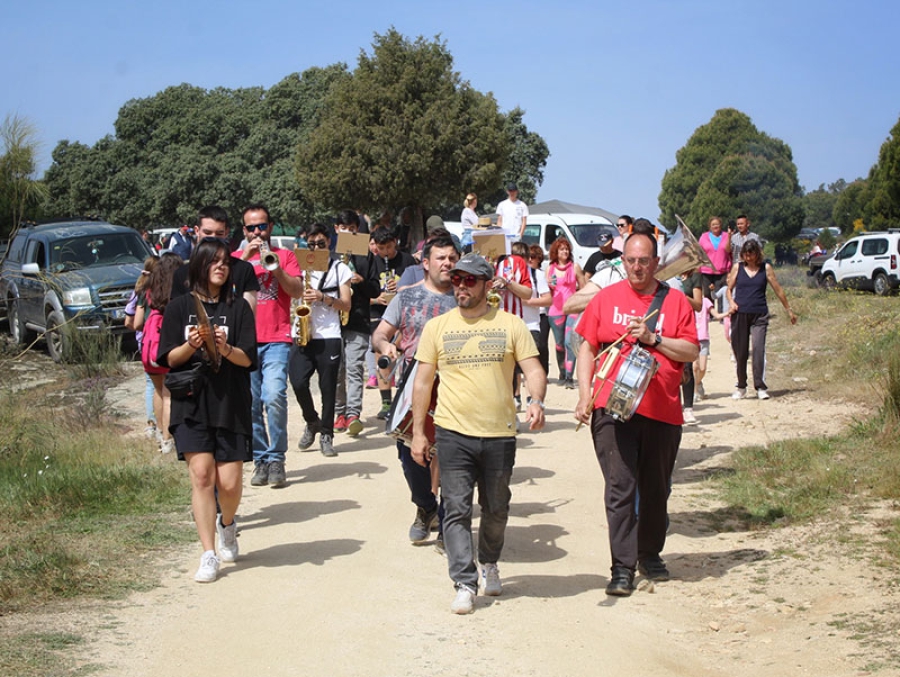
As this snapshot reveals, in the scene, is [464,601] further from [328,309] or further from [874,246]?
[874,246]

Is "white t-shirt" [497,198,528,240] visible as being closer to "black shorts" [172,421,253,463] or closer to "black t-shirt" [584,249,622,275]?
"black t-shirt" [584,249,622,275]

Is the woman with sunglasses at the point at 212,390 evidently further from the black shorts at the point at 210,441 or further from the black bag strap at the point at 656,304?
the black bag strap at the point at 656,304

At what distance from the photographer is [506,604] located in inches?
246

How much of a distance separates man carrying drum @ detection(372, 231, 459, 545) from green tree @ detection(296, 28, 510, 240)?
116 feet

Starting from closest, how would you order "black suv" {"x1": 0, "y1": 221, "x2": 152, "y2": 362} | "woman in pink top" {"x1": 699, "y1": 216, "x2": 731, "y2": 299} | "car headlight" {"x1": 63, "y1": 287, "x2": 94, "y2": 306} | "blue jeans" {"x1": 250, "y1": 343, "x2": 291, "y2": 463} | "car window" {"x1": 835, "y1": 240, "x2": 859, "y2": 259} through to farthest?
"blue jeans" {"x1": 250, "y1": 343, "x2": 291, "y2": 463} → "black suv" {"x1": 0, "y1": 221, "x2": 152, "y2": 362} → "car headlight" {"x1": 63, "y1": 287, "x2": 94, "y2": 306} → "woman in pink top" {"x1": 699, "y1": 216, "x2": 731, "y2": 299} → "car window" {"x1": 835, "y1": 240, "x2": 859, "y2": 259}

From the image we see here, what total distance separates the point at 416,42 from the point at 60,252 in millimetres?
28439

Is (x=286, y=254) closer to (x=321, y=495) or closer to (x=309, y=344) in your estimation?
(x=309, y=344)

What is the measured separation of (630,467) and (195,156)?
57.1 m

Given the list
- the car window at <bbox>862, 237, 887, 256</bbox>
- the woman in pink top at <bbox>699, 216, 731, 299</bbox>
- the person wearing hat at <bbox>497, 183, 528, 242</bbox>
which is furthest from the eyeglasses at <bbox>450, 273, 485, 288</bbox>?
the car window at <bbox>862, 237, 887, 256</bbox>

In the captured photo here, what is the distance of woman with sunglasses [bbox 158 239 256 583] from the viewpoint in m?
6.66

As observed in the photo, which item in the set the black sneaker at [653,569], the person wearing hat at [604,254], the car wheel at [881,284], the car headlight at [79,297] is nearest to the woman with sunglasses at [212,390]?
the black sneaker at [653,569]

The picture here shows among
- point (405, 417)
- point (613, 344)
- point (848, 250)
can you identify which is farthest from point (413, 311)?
point (848, 250)

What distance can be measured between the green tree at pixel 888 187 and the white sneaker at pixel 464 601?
34750mm

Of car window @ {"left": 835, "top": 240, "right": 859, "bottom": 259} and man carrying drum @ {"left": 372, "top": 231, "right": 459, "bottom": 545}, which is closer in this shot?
man carrying drum @ {"left": 372, "top": 231, "right": 459, "bottom": 545}
